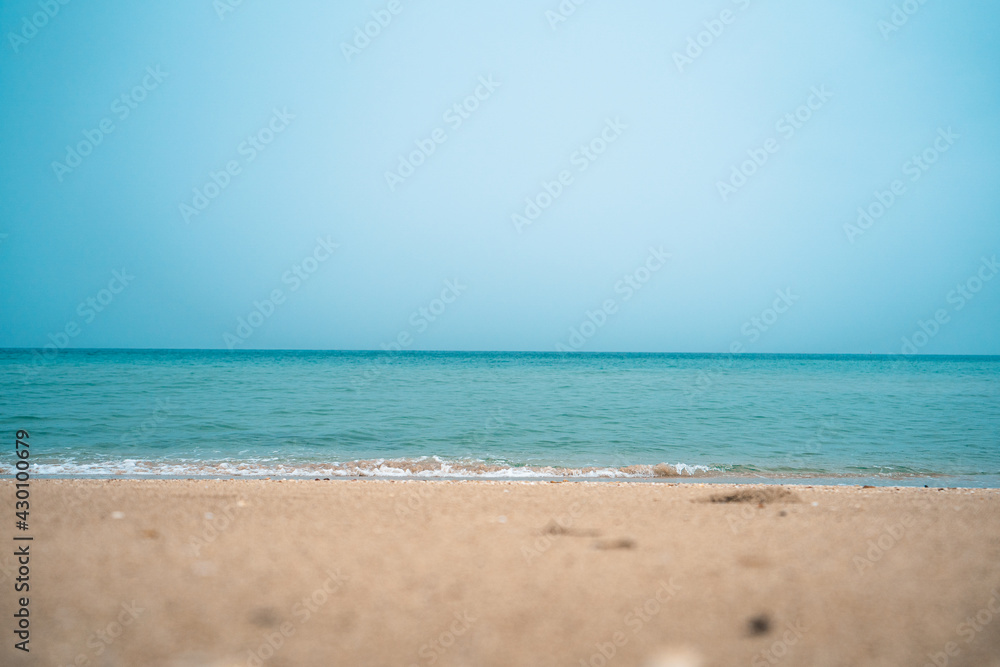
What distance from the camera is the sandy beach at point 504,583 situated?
10.3 feet

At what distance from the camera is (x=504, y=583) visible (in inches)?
155

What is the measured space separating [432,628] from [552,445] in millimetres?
9691

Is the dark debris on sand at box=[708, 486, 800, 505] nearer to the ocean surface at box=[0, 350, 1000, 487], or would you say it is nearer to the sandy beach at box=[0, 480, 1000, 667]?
the sandy beach at box=[0, 480, 1000, 667]

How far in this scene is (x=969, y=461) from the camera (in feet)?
36.2

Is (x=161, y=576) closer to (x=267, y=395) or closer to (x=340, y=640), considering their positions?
(x=340, y=640)

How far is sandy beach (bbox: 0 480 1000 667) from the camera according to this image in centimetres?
314

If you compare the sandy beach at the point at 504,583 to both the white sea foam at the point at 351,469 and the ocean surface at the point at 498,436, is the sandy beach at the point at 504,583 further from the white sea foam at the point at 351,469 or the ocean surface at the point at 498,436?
the ocean surface at the point at 498,436

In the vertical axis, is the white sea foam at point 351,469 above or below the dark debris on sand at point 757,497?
below

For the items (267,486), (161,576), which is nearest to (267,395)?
(267,486)

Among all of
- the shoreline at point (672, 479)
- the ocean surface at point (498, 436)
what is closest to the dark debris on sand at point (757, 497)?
the shoreline at point (672, 479)

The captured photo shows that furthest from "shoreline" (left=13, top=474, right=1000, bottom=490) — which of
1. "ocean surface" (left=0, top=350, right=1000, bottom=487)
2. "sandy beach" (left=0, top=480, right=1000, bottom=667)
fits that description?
"sandy beach" (left=0, top=480, right=1000, bottom=667)

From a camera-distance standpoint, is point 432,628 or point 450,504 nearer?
point 432,628

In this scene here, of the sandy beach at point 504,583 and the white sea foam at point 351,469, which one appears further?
the white sea foam at point 351,469

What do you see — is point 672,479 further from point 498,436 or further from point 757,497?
point 498,436
